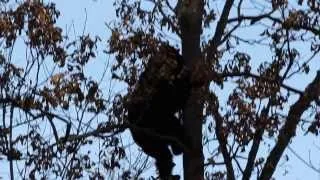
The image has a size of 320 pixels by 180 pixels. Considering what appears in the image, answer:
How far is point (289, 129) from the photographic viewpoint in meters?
10.6

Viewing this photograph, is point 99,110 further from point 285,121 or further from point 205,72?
point 285,121

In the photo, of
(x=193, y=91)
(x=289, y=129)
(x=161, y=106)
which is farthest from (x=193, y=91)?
(x=289, y=129)

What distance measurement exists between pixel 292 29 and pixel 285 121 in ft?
3.25

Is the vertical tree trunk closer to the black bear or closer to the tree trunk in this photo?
the tree trunk

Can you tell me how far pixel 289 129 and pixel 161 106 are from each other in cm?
156

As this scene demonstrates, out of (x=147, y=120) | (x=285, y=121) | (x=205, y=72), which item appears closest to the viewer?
(x=205, y=72)

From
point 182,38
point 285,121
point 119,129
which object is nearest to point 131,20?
point 182,38

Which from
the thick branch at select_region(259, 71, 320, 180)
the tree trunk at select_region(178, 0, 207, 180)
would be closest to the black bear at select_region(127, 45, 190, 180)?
the tree trunk at select_region(178, 0, 207, 180)

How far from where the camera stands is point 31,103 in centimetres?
998

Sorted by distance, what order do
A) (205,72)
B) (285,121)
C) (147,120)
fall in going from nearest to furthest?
(205,72)
(285,121)
(147,120)

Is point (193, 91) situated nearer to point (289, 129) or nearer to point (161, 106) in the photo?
point (161, 106)

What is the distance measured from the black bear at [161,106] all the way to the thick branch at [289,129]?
3.09ft

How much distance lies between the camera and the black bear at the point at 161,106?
33.3 feet

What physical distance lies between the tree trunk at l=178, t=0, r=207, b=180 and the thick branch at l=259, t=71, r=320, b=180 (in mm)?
727
